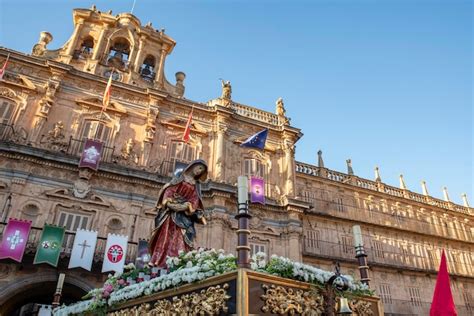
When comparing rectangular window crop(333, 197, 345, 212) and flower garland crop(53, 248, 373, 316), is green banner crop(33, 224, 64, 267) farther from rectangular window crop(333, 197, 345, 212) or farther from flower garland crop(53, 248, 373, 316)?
rectangular window crop(333, 197, 345, 212)

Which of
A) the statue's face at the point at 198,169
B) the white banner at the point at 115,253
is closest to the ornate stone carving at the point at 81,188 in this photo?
the white banner at the point at 115,253

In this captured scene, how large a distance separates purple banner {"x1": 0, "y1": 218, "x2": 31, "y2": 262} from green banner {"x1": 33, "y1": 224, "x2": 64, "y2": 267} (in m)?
0.61

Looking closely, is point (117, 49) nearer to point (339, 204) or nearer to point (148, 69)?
point (148, 69)

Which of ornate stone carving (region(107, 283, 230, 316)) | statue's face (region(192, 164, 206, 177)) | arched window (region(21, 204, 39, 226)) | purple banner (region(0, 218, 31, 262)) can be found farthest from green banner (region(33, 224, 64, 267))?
ornate stone carving (region(107, 283, 230, 316))

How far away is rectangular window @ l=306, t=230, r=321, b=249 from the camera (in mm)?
20281

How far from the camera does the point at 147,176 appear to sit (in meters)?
16.2

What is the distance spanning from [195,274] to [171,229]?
263 cm

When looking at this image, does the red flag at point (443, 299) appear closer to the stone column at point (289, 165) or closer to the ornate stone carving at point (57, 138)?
the stone column at point (289, 165)

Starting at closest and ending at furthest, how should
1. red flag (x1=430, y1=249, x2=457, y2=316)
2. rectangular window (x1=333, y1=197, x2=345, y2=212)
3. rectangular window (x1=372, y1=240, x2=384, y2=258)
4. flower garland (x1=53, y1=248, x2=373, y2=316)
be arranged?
flower garland (x1=53, y1=248, x2=373, y2=316), red flag (x1=430, y1=249, x2=457, y2=316), rectangular window (x1=372, y1=240, x2=384, y2=258), rectangular window (x1=333, y1=197, x2=345, y2=212)

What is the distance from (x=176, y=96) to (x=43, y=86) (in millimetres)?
6676

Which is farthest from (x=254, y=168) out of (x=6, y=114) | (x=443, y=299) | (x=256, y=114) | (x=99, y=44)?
(x=443, y=299)

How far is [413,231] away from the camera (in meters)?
23.9

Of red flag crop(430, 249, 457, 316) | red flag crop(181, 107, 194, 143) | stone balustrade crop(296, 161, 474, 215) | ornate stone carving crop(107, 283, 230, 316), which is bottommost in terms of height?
ornate stone carving crop(107, 283, 230, 316)

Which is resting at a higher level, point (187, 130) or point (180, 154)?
point (187, 130)
